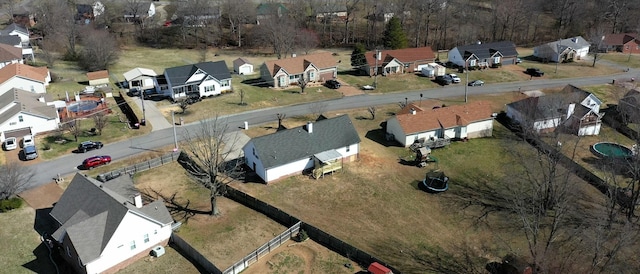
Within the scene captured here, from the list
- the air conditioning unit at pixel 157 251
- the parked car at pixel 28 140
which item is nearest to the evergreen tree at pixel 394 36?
the parked car at pixel 28 140

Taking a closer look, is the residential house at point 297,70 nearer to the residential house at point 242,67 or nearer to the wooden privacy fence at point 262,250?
the residential house at point 242,67

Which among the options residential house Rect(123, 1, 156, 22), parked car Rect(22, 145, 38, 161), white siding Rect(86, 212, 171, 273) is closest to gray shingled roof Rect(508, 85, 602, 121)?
white siding Rect(86, 212, 171, 273)

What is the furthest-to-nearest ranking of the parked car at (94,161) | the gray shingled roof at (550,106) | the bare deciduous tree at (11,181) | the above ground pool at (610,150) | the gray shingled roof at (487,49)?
1. the gray shingled roof at (487,49)
2. the gray shingled roof at (550,106)
3. the above ground pool at (610,150)
4. the parked car at (94,161)
5. the bare deciduous tree at (11,181)

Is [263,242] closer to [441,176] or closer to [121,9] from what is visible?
[441,176]

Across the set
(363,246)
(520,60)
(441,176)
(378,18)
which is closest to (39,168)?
(363,246)

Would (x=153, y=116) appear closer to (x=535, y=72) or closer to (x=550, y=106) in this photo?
(x=550, y=106)

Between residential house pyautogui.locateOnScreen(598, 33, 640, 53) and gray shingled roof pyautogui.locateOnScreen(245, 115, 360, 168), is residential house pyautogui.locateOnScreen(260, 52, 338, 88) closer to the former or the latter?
gray shingled roof pyautogui.locateOnScreen(245, 115, 360, 168)
